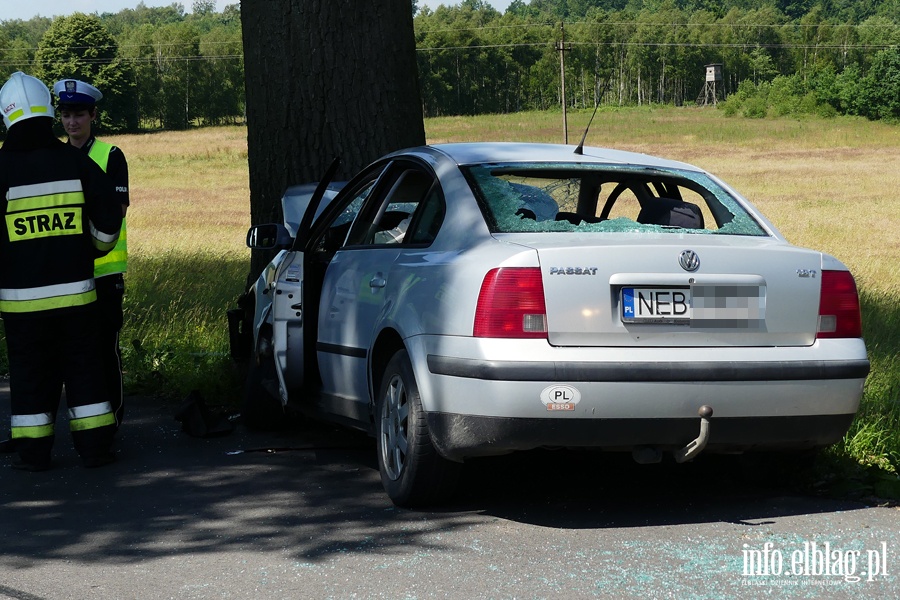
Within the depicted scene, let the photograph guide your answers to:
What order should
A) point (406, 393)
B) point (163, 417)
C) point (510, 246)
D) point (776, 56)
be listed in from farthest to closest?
point (776, 56), point (163, 417), point (406, 393), point (510, 246)

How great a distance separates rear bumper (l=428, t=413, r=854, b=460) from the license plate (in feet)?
1.23

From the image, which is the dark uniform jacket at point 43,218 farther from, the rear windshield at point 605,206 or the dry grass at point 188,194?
the dry grass at point 188,194

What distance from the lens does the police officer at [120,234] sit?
6824 millimetres

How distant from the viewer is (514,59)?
506ft

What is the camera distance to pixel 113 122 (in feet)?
393

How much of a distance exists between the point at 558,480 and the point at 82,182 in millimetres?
2811

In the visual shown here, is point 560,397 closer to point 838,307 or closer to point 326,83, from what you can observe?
point 838,307

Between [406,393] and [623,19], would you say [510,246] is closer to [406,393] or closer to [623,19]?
[406,393]

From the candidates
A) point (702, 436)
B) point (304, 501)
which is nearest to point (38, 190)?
point (304, 501)

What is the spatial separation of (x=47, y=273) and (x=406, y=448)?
2253mm

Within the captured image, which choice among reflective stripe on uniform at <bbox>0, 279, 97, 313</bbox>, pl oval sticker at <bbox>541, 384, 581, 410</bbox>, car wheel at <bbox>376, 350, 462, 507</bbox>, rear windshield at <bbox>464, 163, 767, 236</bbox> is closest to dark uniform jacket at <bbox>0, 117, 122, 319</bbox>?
reflective stripe on uniform at <bbox>0, 279, 97, 313</bbox>

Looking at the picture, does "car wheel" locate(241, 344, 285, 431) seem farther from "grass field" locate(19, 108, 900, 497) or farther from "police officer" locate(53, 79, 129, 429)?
"grass field" locate(19, 108, 900, 497)

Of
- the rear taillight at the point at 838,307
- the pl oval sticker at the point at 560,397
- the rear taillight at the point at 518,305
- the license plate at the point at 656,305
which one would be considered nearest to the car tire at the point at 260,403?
the rear taillight at the point at 518,305

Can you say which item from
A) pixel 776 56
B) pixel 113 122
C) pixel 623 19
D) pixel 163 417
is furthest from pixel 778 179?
pixel 623 19
